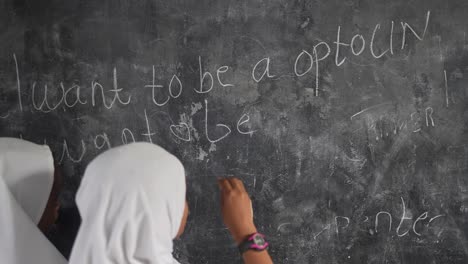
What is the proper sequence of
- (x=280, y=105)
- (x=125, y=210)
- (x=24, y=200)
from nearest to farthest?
(x=125, y=210) → (x=24, y=200) → (x=280, y=105)

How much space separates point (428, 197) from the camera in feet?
6.46

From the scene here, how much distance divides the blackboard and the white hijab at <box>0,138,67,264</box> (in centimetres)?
52

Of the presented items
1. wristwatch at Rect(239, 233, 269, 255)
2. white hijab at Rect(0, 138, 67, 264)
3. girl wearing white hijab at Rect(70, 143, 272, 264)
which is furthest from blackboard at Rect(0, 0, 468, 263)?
girl wearing white hijab at Rect(70, 143, 272, 264)

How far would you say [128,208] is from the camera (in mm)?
1186

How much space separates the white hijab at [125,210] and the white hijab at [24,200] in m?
0.27

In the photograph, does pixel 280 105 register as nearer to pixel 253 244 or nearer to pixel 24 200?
pixel 253 244

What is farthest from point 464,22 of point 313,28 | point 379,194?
point 379,194

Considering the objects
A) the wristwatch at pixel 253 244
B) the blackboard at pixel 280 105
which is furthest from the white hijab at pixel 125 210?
the blackboard at pixel 280 105

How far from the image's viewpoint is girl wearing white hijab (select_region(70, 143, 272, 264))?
119 centimetres

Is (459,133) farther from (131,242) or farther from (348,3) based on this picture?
(131,242)

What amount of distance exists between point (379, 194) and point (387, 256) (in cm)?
Answer: 23

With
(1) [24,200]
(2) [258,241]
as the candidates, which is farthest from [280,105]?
(1) [24,200]

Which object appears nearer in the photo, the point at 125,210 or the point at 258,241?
the point at 125,210

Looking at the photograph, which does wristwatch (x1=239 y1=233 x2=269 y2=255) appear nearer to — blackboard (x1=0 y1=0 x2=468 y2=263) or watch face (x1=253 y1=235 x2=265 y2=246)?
watch face (x1=253 y1=235 x2=265 y2=246)
